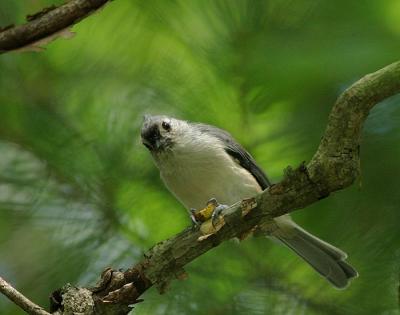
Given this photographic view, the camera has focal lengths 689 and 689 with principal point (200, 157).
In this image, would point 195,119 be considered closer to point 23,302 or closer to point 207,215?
point 207,215

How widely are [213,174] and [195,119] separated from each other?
2.83 feet

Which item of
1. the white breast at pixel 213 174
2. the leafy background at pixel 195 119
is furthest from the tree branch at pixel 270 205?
the white breast at pixel 213 174

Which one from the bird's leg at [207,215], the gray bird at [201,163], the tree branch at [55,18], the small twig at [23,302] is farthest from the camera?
the gray bird at [201,163]

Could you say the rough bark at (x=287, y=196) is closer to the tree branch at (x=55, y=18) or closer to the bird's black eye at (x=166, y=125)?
the tree branch at (x=55, y=18)

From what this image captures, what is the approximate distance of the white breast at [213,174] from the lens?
291 cm

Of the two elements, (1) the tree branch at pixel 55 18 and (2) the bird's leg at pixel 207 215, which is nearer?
(1) the tree branch at pixel 55 18

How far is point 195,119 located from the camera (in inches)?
83.2

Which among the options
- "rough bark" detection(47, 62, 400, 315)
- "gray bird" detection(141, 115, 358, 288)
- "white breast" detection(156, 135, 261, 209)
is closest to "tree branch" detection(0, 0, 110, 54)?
"rough bark" detection(47, 62, 400, 315)

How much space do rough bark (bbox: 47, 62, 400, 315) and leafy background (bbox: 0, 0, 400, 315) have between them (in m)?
0.25

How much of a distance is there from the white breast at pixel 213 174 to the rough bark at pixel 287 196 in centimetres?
104

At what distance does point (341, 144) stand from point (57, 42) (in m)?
1.06

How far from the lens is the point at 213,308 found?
200 centimetres

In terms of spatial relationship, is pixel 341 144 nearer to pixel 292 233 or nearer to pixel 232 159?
pixel 292 233

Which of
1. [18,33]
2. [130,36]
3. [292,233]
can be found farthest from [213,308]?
[18,33]
